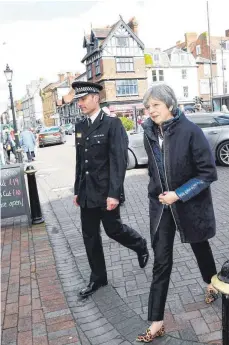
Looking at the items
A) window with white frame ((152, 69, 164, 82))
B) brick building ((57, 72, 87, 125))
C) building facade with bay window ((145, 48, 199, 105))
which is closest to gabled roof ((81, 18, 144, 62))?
building facade with bay window ((145, 48, 199, 105))

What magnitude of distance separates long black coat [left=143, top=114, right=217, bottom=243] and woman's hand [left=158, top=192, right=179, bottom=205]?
0.08 meters

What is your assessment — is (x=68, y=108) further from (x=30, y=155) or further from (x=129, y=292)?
(x=129, y=292)

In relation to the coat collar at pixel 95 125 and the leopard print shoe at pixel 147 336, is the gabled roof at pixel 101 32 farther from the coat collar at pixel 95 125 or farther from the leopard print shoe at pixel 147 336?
the leopard print shoe at pixel 147 336

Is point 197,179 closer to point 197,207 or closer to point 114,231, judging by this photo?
point 197,207

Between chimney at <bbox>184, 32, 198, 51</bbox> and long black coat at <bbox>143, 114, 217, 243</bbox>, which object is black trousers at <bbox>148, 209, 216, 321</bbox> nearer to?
long black coat at <bbox>143, 114, 217, 243</bbox>

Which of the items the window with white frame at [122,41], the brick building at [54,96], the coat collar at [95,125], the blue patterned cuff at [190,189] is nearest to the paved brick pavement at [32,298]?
the blue patterned cuff at [190,189]

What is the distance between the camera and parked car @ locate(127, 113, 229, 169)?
1001 cm

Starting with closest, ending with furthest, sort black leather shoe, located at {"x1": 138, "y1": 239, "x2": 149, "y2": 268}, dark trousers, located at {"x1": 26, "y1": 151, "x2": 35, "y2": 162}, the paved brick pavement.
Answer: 1. the paved brick pavement
2. black leather shoe, located at {"x1": 138, "y1": 239, "x2": 149, "y2": 268}
3. dark trousers, located at {"x1": 26, "y1": 151, "x2": 35, "y2": 162}

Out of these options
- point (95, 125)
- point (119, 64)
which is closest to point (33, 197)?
point (95, 125)

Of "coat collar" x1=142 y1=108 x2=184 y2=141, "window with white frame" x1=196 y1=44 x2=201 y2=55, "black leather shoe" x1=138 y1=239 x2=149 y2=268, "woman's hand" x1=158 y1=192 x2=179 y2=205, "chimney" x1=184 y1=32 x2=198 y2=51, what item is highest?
"chimney" x1=184 y1=32 x2=198 y2=51

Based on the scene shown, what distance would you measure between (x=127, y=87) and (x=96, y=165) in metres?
47.4

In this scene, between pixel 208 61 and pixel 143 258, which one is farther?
pixel 208 61

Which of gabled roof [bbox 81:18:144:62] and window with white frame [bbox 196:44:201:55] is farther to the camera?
window with white frame [bbox 196:44:201:55]

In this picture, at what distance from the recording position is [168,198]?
255 centimetres
